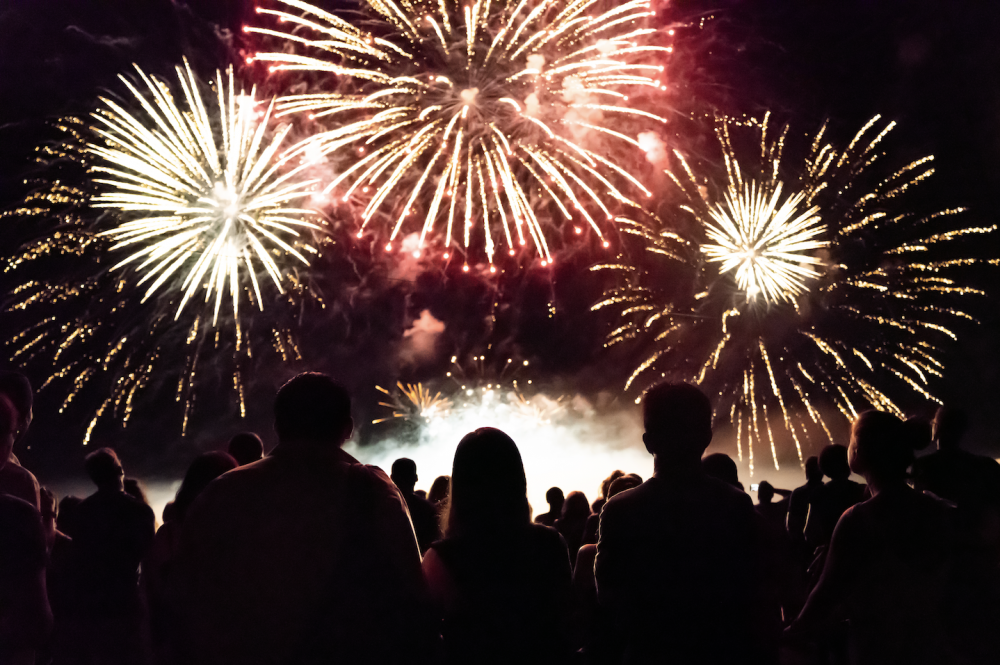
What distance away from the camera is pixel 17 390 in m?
3.64

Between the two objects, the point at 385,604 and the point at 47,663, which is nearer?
the point at 385,604

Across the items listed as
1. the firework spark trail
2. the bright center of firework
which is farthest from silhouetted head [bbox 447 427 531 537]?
the bright center of firework

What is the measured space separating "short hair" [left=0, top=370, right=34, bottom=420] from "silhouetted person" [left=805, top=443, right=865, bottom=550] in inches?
211

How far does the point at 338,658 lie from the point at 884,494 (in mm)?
2436

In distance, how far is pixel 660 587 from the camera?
2.41 metres

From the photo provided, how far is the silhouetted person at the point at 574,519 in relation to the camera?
17.3 feet

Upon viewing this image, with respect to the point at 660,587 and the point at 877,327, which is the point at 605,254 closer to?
the point at 877,327

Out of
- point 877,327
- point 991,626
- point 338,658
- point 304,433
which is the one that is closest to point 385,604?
point 338,658

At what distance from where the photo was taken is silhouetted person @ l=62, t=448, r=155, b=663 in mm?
4090

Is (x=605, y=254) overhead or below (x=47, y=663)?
overhead

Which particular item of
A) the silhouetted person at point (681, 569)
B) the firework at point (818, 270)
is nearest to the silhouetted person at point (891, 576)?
the silhouetted person at point (681, 569)

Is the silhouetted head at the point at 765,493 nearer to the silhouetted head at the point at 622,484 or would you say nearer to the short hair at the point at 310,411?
the silhouetted head at the point at 622,484

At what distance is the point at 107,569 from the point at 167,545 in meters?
0.46

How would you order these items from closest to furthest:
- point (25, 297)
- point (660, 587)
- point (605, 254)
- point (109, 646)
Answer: point (660, 587)
point (109, 646)
point (25, 297)
point (605, 254)
